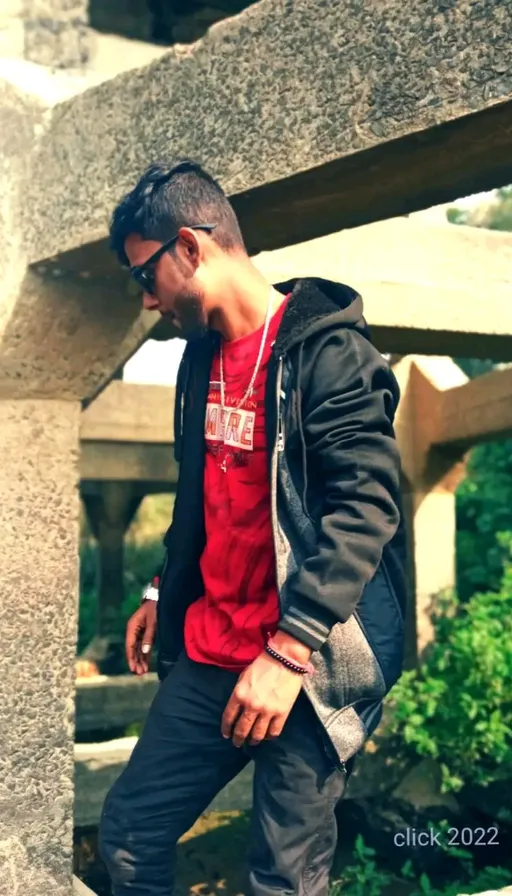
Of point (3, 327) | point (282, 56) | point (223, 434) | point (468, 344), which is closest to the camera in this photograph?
point (223, 434)

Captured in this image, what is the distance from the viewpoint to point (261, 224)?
2.53 m

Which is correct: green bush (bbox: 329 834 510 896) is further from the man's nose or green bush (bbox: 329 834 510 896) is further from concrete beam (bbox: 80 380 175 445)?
the man's nose

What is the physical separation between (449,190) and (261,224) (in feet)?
1.67

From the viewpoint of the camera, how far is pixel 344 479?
178cm

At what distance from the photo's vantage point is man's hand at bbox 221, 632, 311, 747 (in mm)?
1708

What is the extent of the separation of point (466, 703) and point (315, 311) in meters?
3.97

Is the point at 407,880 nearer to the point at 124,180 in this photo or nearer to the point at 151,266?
the point at 124,180

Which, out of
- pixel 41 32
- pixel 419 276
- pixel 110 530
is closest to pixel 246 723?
pixel 419 276

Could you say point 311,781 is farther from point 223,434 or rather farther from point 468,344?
point 468,344

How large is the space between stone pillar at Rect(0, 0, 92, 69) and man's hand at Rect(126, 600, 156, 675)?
2784 mm

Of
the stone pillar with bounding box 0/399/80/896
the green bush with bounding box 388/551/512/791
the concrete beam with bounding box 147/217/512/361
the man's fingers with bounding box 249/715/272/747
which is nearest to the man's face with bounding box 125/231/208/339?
the man's fingers with bounding box 249/715/272/747

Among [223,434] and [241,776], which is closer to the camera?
[223,434]

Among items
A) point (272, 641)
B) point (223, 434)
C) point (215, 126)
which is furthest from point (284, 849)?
point (215, 126)

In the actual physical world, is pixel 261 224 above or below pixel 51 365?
above
